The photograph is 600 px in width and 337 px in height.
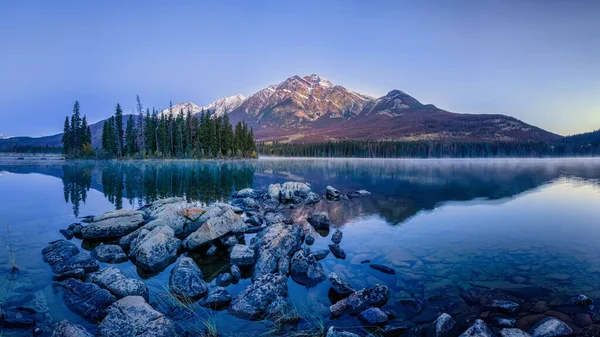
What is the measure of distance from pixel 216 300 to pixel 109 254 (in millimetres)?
6265

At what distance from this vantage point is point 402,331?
25.1ft

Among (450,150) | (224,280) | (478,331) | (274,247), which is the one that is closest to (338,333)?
(478,331)

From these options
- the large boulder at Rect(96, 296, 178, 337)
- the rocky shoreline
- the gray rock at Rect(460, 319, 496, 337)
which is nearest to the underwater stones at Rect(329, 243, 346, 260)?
the rocky shoreline

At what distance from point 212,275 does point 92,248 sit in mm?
6395

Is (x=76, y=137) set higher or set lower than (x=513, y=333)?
higher

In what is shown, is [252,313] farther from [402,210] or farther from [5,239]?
[402,210]

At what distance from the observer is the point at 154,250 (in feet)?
38.9

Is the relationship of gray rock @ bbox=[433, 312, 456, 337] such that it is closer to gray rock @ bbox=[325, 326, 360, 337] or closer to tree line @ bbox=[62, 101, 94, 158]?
gray rock @ bbox=[325, 326, 360, 337]

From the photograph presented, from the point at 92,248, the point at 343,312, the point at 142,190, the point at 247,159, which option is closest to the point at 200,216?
the point at 92,248

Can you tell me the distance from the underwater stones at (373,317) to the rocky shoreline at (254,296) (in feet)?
0.08

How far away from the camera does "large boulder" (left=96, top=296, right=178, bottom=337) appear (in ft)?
22.6

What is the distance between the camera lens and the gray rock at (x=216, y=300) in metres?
8.73

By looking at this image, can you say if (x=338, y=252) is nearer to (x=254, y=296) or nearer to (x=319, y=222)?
(x=319, y=222)

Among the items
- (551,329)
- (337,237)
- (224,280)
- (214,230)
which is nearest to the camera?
(551,329)
